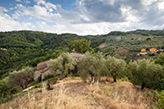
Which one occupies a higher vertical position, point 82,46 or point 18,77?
point 82,46

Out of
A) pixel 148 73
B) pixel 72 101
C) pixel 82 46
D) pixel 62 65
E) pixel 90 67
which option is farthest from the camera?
pixel 82 46

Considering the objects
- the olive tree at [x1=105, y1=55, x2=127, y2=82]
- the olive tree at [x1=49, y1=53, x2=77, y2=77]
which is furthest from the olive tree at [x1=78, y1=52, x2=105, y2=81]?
the olive tree at [x1=49, y1=53, x2=77, y2=77]

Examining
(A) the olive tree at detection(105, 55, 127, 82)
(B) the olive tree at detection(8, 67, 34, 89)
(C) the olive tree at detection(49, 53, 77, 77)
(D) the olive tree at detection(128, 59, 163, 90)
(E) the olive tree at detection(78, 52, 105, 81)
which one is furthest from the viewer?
(B) the olive tree at detection(8, 67, 34, 89)

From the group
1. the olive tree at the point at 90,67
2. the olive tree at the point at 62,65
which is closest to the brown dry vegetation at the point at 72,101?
the olive tree at the point at 90,67

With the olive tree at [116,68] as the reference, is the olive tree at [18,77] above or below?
below

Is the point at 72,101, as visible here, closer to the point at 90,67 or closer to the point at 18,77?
the point at 90,67

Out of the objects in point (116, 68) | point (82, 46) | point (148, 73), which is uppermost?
point (82, 46)

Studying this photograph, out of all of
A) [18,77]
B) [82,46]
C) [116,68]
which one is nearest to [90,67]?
[116,68]

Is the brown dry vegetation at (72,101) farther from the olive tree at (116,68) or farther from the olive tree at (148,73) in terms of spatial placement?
the olive tree at (116,68)

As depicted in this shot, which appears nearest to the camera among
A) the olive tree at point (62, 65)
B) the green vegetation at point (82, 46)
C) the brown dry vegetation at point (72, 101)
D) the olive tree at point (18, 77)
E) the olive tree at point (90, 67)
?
the brown dry vegetation at point (72, 101)

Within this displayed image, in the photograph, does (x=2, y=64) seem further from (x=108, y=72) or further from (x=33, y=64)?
(x=108, y=72)

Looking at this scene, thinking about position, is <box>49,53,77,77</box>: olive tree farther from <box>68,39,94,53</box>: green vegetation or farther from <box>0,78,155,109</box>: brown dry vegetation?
<box>68,39,94,53</box>: green vegetation

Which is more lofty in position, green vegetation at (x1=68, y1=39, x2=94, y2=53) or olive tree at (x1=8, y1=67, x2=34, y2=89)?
green vegetation at (x1=68, y1=39, x2=94, y2=53)

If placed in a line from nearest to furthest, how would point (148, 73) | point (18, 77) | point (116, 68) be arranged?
point (148, 73) < point (116, 68) < point (18, 77)
